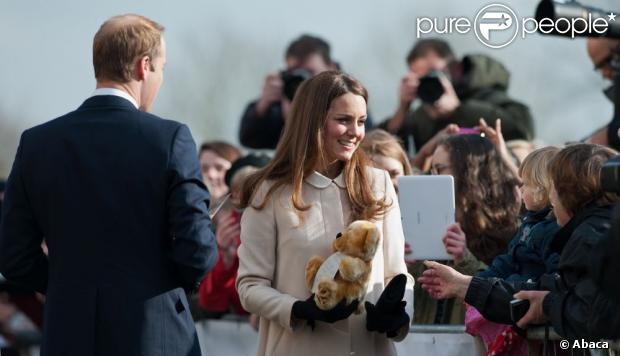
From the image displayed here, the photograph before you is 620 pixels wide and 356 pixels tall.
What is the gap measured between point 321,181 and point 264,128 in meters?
3.60

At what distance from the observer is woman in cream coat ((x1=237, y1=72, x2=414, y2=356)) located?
14.5 ft

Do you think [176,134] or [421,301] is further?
[421,301]

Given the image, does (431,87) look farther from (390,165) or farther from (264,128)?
(390,165)

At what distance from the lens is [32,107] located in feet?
27.3

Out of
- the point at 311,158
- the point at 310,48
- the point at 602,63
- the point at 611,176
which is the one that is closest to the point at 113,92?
the point at 311,158

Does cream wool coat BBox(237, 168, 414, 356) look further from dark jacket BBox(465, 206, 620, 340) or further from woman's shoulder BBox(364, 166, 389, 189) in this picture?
dark jacket BBox(465, 206, 620, 340)

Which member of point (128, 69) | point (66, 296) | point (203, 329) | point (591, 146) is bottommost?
point (203, 329)

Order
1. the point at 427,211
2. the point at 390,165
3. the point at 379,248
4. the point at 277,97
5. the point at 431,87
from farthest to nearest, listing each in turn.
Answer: the point at 277,97
the point at 431,87
the point at 390,165
the point at 427,211
the point at 379,248

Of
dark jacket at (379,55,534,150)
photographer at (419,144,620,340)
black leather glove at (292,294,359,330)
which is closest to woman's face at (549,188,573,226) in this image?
photographer at (419,144,620,340)

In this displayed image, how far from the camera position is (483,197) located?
5.70m

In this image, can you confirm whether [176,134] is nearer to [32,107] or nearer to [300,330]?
[300,330]

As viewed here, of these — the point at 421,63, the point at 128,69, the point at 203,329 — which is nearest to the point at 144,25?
the point at 128,69

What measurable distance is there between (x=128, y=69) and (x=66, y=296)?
0.74 m

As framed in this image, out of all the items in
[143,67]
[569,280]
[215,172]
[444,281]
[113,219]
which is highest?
[143,67]
